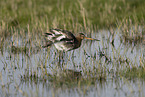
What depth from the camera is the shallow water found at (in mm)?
6508

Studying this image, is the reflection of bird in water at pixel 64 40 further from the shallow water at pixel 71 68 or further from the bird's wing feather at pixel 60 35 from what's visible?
the shallow water at pixel 71 68

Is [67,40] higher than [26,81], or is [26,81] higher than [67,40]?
[67,40]

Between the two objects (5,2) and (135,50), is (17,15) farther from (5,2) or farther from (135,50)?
(135,50)

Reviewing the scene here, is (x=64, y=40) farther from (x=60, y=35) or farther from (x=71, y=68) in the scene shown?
(x=71, y=68)

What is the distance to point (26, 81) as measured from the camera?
7402 millimetres

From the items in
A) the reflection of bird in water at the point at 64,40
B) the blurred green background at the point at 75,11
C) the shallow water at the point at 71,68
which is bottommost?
the shallow water at the point at 71,68

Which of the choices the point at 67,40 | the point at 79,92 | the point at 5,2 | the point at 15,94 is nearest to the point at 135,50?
the point at 67,40

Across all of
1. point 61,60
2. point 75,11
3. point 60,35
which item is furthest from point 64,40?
point 75,11

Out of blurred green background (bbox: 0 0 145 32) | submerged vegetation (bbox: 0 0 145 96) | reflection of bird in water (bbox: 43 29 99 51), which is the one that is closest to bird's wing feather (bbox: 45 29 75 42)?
reflection of bird in water (bbox: 43 29 99 51)

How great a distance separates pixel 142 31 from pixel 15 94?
6.71 metres

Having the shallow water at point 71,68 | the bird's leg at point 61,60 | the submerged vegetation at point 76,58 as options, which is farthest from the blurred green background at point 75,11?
the bird's leg at point 61,60

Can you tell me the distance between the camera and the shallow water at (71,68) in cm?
651

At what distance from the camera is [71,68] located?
8.53m

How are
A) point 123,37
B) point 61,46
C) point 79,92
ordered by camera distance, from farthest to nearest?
point 123,37 → point 61,46 → point 79,92
